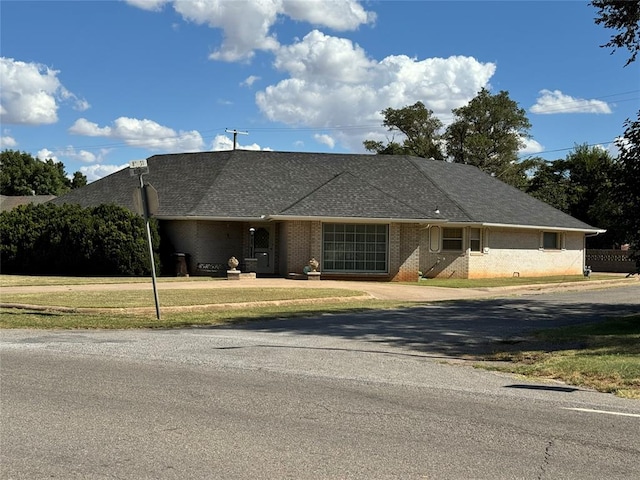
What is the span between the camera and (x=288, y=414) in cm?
671

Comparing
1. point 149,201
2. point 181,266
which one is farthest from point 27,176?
point 149,201

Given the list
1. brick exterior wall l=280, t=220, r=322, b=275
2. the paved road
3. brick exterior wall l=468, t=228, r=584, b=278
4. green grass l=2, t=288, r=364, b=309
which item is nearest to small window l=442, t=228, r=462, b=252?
brick exterior wall l=468, t=228, r=584, b=278

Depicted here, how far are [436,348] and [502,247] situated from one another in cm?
2078

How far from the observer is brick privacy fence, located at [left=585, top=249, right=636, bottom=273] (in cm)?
4259

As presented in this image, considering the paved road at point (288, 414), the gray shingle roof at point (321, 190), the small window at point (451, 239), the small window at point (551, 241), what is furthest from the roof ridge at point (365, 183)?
the paved road at point (288, 414)

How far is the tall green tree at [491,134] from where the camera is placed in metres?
56.2

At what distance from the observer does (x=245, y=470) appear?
5.07 meters

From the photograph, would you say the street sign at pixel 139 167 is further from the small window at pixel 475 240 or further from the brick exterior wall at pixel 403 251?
the small window at pixel 475 240

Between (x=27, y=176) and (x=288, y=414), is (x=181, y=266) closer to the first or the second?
(x=288, y=414)

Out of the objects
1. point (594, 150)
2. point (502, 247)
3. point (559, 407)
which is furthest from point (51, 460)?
point (594, 150)

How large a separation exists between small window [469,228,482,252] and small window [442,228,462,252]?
2.19 feet

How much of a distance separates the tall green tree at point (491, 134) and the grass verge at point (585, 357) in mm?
43403

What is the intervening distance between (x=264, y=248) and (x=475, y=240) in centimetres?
961

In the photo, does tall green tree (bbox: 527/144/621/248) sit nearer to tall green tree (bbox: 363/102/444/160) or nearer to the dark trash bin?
tall green tree (bbox: 363/102/444/160)
